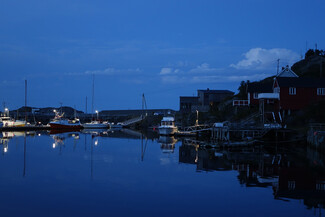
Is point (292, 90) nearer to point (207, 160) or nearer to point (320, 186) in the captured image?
point (207, 160)

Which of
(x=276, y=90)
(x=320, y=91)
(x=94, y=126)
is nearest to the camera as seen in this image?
(x=320, y=91)

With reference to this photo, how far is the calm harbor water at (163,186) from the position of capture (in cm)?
1670

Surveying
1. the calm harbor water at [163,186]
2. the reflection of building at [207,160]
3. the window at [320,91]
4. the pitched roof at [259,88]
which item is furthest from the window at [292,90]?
the calm harbor water at [163,186]

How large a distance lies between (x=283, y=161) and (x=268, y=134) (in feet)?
61.1

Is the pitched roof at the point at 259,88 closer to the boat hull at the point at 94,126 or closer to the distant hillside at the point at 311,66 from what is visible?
the distant hillside at the point at 311,66

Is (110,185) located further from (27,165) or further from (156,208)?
(27,165)

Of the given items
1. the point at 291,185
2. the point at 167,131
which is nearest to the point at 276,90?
the point at 167,131

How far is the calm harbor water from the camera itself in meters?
16.7

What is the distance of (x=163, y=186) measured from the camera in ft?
71.7

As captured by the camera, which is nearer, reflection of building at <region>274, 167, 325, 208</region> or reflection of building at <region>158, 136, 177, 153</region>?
reflection of building at <region>274, 167, 325, 208</region>

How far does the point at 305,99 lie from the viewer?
186 feet

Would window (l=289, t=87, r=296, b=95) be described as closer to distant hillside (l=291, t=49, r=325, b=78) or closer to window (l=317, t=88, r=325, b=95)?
window (l=317, t=88, r=325, b=95)

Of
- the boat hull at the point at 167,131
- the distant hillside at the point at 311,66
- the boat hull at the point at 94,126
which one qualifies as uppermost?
the distant hillside at the point at 311,66

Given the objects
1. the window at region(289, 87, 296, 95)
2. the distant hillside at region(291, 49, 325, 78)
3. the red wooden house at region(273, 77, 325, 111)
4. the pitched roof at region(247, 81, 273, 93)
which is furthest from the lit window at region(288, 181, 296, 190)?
the distant hillside at region(291, 49, 325, 78)
